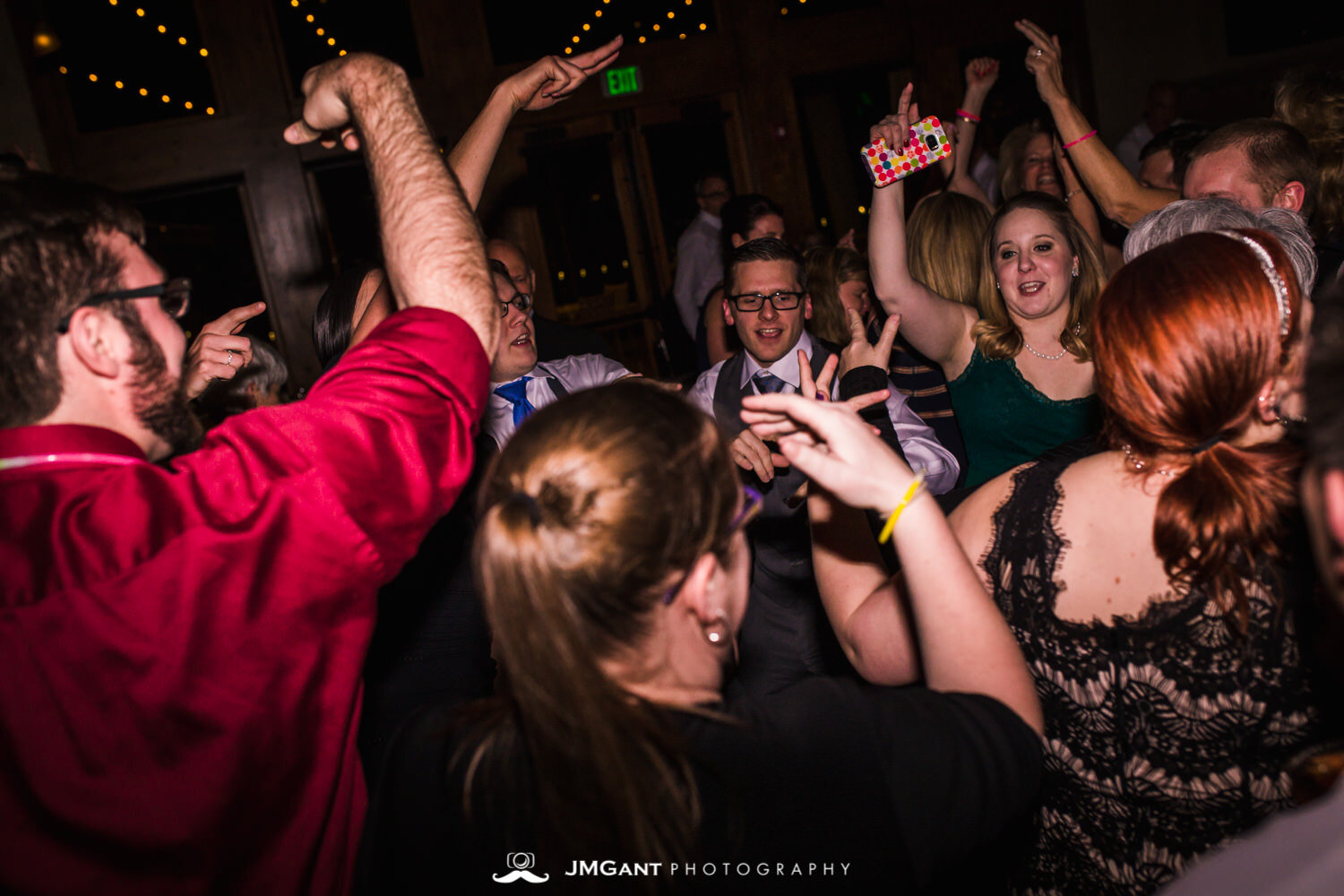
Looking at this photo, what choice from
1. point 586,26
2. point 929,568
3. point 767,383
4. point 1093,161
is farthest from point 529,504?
point 586,26

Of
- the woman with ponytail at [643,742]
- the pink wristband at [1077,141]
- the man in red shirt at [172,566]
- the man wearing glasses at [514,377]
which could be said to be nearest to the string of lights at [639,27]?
the pink wristband at [1077,141]

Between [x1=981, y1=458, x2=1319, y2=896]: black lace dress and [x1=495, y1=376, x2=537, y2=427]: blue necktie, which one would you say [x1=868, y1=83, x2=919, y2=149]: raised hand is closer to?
[x1=495, y1=376, x2=537, y2=427]: blue necktie

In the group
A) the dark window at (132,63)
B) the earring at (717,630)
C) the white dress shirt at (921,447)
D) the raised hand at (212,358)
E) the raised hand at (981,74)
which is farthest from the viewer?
the dark window at (132,63)

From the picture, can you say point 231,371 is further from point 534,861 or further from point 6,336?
point 534,861

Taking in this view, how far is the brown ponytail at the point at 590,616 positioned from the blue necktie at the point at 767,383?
1817 mm

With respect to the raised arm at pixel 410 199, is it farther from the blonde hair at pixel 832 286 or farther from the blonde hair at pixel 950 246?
the blonde hair at pixel 832 286

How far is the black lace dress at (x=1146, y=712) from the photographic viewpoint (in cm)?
107

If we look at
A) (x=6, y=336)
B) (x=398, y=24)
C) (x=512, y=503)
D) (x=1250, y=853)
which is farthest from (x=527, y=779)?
(x=398, y=24)

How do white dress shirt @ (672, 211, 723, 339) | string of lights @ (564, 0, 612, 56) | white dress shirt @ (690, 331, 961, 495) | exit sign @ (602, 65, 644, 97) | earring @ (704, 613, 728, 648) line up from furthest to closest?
1. string of lights @ (564, 0, 612, 56)
2. exit sign @ (602, 65, 644, 97)
3. white dress shirt @ (672, 211, 723, 339)
4. white dress shirt @ (690, 331, 961, 495)
5. earring @ (704, 613, 728, 648)

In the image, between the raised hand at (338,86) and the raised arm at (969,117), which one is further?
the raised arm at (969,117)

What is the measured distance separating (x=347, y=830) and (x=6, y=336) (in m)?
0.74

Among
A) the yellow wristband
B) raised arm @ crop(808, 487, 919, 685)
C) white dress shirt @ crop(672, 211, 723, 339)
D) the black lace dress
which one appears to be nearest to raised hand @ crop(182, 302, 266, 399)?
raised arm @ crop(808, 487, 919, 685)

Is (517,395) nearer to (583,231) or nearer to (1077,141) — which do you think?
(1077,141)

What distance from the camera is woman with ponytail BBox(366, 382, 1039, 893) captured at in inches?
31.5
